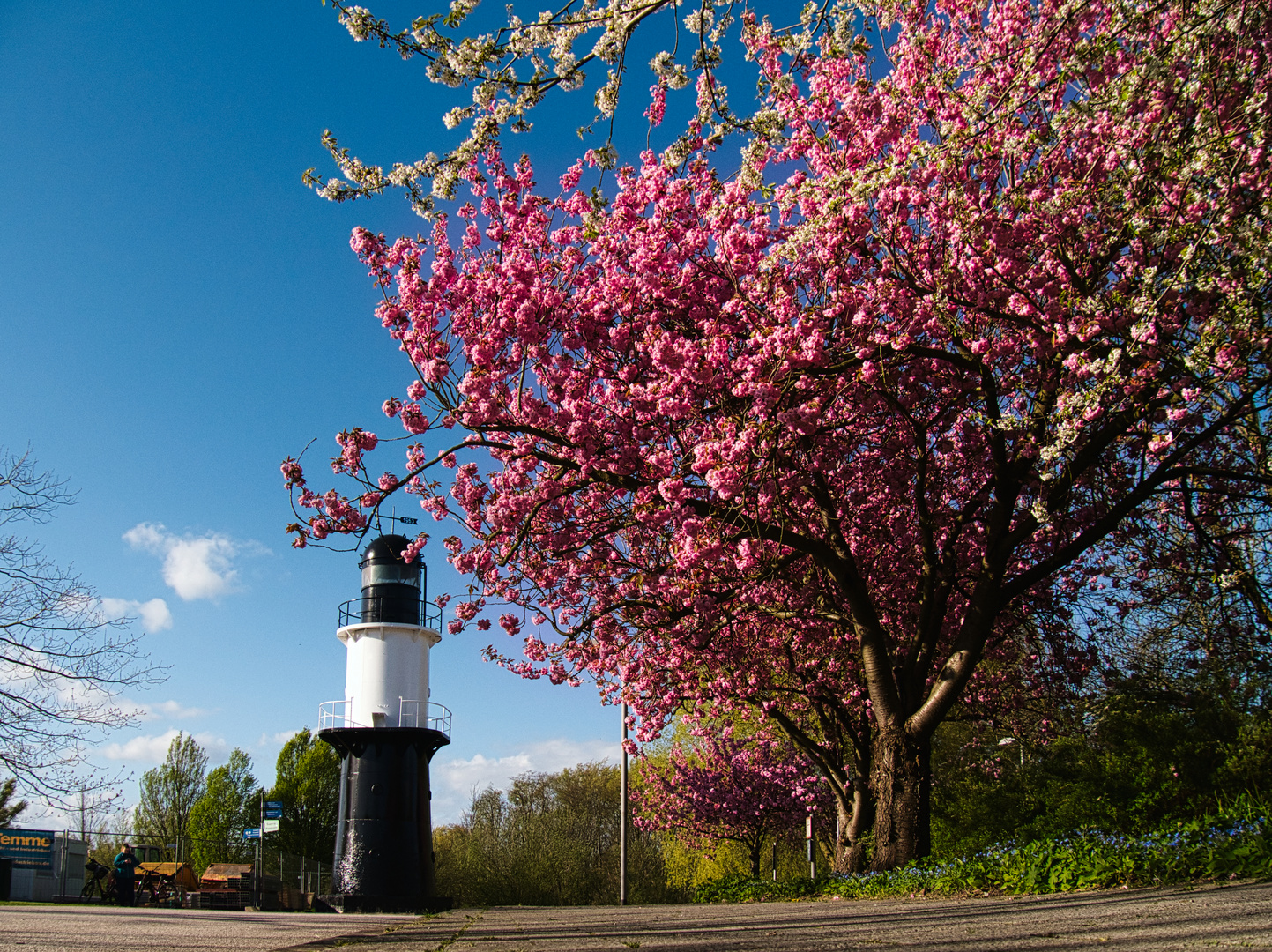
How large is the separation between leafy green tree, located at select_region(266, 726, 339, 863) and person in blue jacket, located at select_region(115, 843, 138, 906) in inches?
995

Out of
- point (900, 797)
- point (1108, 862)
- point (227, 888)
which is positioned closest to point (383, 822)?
point (227, 888)

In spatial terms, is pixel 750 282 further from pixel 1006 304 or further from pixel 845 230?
pixel 1006 304

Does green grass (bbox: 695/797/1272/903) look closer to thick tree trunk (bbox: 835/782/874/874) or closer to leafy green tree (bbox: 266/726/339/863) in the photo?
thick tree trunk (bbox: 835/782/874/874)

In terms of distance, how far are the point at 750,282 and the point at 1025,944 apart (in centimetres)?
654

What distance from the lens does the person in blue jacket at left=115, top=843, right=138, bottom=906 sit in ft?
59.5

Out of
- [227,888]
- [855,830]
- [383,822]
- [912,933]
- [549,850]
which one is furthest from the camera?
[549,850]

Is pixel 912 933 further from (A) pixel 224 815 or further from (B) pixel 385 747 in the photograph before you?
(A) pixel 224 815

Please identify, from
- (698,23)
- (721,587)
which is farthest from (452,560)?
(698,23)

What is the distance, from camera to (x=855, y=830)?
1517 cm

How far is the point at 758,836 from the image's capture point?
28391mm

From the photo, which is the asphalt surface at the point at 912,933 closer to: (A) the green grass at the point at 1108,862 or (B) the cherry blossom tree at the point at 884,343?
(A) the green grass at the point at 1108,862

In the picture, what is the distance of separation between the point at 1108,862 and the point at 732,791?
64.7 ft

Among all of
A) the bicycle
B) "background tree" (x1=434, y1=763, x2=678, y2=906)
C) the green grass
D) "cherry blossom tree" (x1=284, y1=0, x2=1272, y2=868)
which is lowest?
"background tree" (x1=434, y1=763, x2=678, y2=906)

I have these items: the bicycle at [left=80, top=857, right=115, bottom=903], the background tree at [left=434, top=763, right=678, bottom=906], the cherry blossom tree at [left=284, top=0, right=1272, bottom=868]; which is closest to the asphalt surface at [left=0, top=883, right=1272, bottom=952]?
the cherry blossom tree at [left=284, top=0, right=1272, bottom=868]
